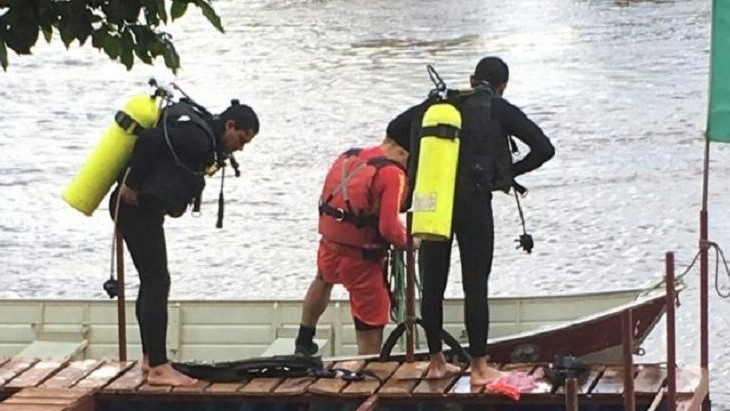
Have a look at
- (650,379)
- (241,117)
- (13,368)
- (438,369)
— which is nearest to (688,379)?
(650,379)

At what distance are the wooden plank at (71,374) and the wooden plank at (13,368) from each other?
22 centimetres

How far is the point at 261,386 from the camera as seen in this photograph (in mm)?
8523

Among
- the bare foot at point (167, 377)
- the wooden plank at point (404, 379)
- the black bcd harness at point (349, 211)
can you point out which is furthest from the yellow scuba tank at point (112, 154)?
the wooden plank at point (404, 379)

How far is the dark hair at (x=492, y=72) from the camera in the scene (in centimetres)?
829

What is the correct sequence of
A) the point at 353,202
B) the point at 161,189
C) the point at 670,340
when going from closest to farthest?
1. the point at 670,340
2. the point at 161,189
3. the point at 353,202

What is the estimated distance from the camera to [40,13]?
5.07m

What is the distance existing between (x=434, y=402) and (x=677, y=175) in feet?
40.5

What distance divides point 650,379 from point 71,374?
3.08 meters

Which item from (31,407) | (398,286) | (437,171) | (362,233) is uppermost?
(437,171)

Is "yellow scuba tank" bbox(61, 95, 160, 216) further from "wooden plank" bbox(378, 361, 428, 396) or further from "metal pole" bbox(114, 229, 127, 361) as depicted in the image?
"wooden plank" bbox(378, 361, 428, 396)

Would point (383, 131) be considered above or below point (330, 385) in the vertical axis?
above

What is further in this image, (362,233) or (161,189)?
(362,233)

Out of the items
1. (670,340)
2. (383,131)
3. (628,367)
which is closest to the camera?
(628,367)

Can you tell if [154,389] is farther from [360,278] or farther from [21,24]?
[21,24]
